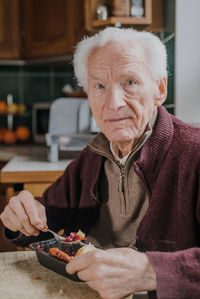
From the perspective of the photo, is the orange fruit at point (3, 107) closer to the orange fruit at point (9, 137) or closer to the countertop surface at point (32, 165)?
the orange fruit at point (9, 137)

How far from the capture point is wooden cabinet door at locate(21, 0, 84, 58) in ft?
9.62

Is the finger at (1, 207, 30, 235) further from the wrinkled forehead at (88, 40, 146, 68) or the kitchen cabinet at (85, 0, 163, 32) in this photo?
the kitchen cabinet at (85, 0, 163, 32)

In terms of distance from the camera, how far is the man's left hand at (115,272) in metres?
0.85

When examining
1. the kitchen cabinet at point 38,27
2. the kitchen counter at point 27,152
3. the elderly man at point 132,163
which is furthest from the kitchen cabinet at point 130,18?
the elderly man at point 132,163

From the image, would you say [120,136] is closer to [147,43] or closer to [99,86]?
[99,86]

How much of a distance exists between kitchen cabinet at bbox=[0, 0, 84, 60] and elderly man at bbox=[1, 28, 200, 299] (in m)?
1.77

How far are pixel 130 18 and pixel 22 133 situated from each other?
163 centimetres

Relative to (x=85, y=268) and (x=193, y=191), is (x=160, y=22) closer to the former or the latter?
(x=193, y=191)

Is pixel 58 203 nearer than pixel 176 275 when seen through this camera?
No

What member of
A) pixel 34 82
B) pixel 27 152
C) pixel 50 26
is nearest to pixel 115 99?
pixel 27 152

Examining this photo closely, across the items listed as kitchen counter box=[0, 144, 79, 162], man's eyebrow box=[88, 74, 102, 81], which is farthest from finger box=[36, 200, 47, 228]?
kitchen counter box=[0, 144, 79, 162]

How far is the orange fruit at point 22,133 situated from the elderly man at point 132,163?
219 cm

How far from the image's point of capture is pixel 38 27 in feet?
10.6

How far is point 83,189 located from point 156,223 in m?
0.35
